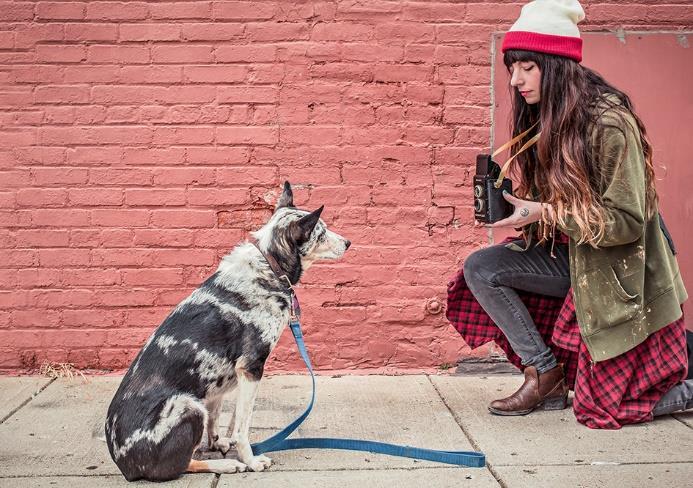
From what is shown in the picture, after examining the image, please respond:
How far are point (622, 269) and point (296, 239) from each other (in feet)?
5.39

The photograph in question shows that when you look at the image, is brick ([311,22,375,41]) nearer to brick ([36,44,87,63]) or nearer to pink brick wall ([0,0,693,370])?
pink brick wall ([0,0,693,370])

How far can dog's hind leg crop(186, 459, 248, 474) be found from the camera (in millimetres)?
3938

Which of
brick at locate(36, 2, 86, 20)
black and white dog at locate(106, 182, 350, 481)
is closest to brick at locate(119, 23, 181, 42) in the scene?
brick at locate(36, 2, 86, 20)

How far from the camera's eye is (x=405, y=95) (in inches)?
227

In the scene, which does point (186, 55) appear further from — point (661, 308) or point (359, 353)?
point (661, 308)

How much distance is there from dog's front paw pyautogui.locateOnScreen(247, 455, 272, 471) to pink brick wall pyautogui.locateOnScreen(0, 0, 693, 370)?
5.88 ft

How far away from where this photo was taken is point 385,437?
4473 mm

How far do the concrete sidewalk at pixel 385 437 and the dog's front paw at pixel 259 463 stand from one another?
1.3 inches

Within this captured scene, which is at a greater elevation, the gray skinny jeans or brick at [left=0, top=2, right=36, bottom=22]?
brick at [left=0, top=2, right=36, bottom=22]

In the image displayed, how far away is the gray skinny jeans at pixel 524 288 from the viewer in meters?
4.72

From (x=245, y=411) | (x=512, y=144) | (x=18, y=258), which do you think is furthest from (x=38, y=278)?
(x=512, y=144)

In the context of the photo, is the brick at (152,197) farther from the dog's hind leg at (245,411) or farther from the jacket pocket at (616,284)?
the jacket pocket at (616,284)

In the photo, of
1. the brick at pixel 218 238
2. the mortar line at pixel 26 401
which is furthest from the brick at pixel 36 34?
the mortar line at pixel 26 401

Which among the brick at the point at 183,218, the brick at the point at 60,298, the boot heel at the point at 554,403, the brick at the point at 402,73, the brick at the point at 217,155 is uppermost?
the brick at the point at 402,73
